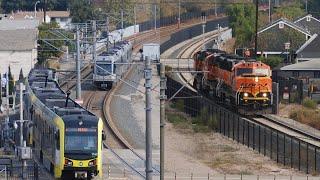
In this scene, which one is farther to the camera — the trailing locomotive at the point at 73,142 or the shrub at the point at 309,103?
the shrub at the point at 309,103

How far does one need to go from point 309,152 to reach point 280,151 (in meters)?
1.55

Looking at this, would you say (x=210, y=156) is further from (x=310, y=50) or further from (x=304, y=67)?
(x=310, y=50)

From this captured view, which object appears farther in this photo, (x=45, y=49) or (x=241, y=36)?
(x=241, y=36)

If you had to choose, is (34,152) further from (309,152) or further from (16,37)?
(16,37)

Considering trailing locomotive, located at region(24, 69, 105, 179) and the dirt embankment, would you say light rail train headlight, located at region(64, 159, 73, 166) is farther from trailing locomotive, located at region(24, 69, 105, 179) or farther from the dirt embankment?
the dirt embankment

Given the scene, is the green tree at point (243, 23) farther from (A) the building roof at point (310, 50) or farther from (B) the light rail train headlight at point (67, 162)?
(B) the light rail train headlight at point (67, 162)

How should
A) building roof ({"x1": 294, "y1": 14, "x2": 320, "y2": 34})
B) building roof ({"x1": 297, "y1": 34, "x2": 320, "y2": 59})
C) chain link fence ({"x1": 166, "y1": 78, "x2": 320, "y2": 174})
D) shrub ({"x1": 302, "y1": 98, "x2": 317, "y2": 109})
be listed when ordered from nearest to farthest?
chain link fence ({"x1": 166, "y1": 78, "x2": 320, "y2": 174}) → shrub ({"x1": 302, "y1": 98, "x2": 317, "y2": 109}) → building roof ({"x1": 297, "y1": 34, "x2": 320, "y2": 59}) → building roof ({"x1": 294, "y1": 14, "x2": 320, "y2": 34})

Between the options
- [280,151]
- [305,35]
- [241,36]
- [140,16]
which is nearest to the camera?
[280,151]

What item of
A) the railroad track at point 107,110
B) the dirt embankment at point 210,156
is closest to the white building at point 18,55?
the railroad track at point 107,110

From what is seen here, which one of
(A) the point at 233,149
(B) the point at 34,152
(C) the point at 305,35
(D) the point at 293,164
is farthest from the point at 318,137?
(C) the point at 305,35

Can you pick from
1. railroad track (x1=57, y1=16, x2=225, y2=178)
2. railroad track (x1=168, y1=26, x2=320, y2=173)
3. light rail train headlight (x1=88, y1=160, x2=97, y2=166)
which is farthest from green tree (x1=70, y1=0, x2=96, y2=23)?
light rail train headlight (x1=88, y1=160, x2=97, y2=166)

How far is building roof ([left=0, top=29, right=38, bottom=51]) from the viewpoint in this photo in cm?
7925

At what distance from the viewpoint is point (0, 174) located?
117ft

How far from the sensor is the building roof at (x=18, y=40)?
3120 inches
